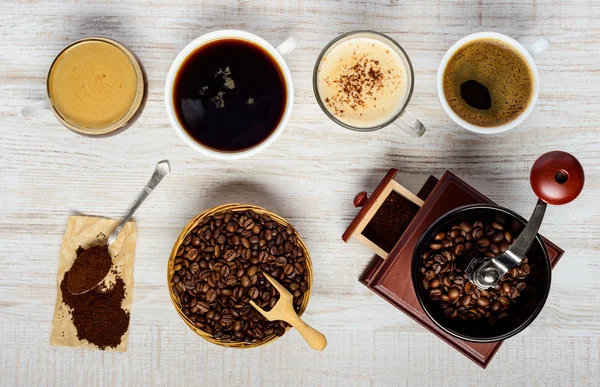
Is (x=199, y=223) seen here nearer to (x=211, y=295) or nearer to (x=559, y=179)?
(x=211, y=295)

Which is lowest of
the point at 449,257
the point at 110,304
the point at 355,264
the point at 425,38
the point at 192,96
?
the point at 110,304

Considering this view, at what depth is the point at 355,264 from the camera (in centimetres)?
119

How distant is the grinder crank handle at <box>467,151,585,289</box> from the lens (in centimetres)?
91

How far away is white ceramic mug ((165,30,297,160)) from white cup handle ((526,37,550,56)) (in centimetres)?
48

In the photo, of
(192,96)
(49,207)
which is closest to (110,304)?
(49,207)

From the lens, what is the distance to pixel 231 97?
1.06m

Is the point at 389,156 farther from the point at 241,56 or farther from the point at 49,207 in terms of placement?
the point at 49,207

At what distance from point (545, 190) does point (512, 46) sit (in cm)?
34

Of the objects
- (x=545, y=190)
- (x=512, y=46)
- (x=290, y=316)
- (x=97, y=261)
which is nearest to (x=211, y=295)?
(x=290, y=316)

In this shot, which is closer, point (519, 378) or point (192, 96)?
point (192, 96)

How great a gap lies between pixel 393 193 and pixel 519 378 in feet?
1.74

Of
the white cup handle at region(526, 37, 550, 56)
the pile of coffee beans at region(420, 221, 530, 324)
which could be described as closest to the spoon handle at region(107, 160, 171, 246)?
the pile of coffee beans at region(420, 221, 530, 324)

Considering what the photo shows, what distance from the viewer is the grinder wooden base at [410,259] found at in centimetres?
107

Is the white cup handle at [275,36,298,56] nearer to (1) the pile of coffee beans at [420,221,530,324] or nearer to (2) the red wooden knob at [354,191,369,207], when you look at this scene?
(2) the red wooden knob at [354,191,369,207]
